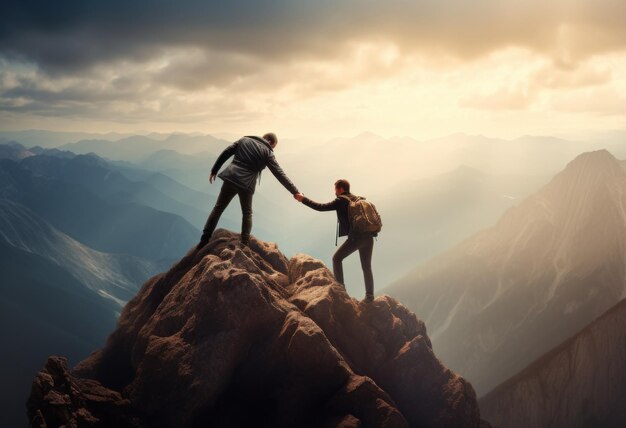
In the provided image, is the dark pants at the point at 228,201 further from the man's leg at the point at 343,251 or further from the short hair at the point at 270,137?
the man's leg at the point at 343,251

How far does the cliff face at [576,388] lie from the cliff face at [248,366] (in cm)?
8536

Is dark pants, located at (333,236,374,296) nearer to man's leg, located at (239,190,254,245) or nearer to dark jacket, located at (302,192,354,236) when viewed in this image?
dark jacket, located at (302,192,354,236)

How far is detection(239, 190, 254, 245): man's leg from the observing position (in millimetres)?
15398

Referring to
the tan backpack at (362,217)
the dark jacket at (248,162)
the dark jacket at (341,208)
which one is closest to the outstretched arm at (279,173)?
the dark jacket at (248,162)

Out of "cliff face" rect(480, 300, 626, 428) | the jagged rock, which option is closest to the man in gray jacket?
the jagged rock

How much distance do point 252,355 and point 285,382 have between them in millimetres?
1516

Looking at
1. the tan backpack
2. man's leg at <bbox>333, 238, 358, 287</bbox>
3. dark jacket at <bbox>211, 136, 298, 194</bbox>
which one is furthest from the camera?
man's leg at <bbox>333, 238, 358, 287</bbox>

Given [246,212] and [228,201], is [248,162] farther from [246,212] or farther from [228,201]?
[246,212]

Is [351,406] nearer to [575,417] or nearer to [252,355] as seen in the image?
[252,355]

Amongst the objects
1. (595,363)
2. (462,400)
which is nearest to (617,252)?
(595,363)

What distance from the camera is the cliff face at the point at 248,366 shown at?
12836 millimetres

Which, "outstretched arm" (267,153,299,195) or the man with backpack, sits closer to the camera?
"outstretched arm" (267,153,299,195)

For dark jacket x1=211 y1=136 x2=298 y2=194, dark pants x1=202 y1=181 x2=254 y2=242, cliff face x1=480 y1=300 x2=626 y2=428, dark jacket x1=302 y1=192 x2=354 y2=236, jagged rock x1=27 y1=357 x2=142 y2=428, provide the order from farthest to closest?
cliff face x1=480 y1=300 x2=626 y2=428
dark jacket x1=302 y1=192 x2=354 y2=236
dark pants x1=202 y1=181 x2=254 y2=242
dark jacket x1=211 y1=136 x2=298 y2=194
jagged rock x1=27 y1=357 x2=142 y2=428

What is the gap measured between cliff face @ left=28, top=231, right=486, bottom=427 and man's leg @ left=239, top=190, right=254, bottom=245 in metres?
0.77
